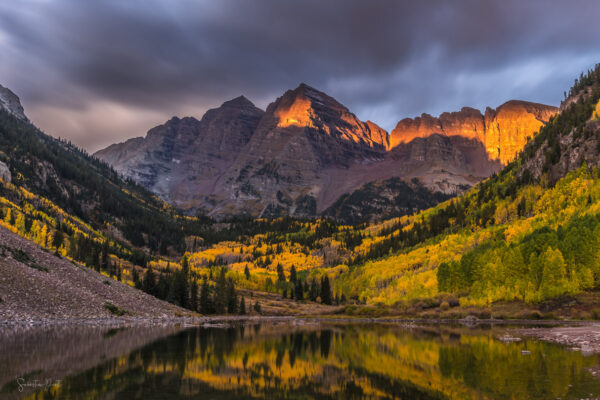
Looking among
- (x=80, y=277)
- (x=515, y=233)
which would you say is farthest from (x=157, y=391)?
(x=515, y=233)

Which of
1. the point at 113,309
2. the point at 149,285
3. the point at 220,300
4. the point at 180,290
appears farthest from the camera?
the point at 220,300

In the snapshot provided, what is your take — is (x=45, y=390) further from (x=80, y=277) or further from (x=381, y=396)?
(x=80, y=277)

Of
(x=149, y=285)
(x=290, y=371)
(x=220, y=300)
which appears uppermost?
(x=149, y=285)

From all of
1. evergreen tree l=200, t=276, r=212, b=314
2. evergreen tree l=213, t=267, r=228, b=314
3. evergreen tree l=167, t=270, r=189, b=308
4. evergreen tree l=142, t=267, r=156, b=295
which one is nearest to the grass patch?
evergreen tree l=167, t=270, r=189, b=308

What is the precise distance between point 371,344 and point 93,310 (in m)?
62.8

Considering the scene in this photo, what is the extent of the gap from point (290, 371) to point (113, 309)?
73.9m

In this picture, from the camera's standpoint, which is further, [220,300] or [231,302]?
[231,302]

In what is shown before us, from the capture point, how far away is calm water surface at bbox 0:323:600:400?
2445cm

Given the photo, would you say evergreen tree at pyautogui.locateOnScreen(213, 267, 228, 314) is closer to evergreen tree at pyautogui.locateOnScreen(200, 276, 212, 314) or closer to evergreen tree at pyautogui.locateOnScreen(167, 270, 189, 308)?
evergreen tree at pyautogui.locateOnScreen(200, 276, 212, 314)

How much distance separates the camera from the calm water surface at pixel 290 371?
24453 mm

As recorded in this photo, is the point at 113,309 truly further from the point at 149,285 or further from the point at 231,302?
the point at 231,302

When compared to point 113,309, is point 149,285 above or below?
above

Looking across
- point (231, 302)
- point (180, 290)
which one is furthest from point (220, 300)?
point (180, 290)

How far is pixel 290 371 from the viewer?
112 feet
